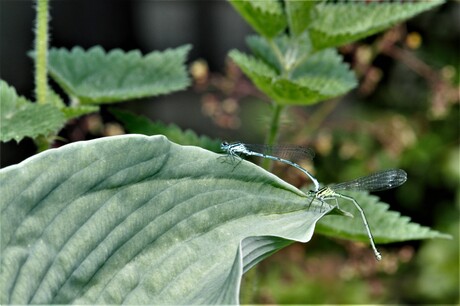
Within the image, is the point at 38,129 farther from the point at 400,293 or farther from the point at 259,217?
the point at 400,293

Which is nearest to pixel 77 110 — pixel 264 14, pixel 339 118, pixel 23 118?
pixel 23 118

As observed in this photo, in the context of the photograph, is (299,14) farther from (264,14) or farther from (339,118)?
(339,118)

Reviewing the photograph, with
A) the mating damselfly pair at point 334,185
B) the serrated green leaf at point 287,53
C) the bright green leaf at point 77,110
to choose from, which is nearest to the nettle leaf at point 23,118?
the bright green leaf at point 77,110

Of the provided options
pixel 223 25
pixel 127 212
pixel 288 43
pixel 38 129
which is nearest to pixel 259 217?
pixel 127 212

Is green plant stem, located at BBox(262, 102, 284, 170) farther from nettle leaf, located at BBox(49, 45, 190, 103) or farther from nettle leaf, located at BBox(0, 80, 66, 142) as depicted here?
nettle leaf, located at BBox(0, 80, 66, 142)

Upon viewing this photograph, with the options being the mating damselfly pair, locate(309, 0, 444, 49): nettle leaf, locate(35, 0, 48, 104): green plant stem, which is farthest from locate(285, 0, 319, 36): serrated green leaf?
locate(35, 0, 48, 104): green plant stem

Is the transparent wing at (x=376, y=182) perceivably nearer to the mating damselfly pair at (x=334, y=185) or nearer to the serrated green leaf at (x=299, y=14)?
the mating damselfly pair at (x=334, y=185)
